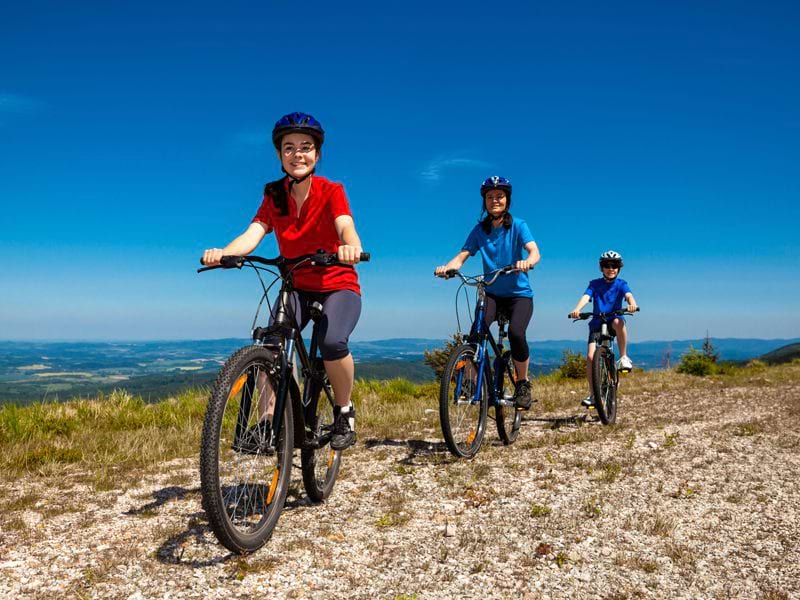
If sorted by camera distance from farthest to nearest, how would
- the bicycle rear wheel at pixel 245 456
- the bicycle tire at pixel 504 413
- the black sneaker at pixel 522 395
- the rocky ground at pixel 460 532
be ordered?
the black sneaker at pixel 522 395 → the bicycle tire at pixel 504 413 → the rocky ground at pixel 460 532 → the bicycle rear wheel at pixel 245 456

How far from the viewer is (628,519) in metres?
4.16

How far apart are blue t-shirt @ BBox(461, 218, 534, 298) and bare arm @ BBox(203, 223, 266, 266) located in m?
3.25

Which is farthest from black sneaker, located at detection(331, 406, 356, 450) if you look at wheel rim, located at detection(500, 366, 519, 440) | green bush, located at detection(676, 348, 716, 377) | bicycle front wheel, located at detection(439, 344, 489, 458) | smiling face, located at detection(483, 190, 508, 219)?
green bush, located at detection(676, 348, 716, 377)

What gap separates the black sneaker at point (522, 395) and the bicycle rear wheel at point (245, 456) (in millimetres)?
3788

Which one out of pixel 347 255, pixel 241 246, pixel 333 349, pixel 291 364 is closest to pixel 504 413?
pixel 333 349

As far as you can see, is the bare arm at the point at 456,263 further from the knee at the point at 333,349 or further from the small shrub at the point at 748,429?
the small shrub at the point at 748,429

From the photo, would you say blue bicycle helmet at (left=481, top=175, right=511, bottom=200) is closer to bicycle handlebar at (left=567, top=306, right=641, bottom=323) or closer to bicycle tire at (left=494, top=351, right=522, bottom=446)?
bicycle tire at (left=494, top=351, right=522, bottom=446)

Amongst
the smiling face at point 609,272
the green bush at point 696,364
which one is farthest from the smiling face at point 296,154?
the green bush at point 696,364

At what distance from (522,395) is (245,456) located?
4209mm

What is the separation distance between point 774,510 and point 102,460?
636 cm

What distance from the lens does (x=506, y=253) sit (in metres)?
7.00

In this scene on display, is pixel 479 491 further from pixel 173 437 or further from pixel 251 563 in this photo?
pixel 173 437

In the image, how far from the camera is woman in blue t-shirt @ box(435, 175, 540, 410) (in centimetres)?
687

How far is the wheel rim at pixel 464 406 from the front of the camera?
19.5 ft
